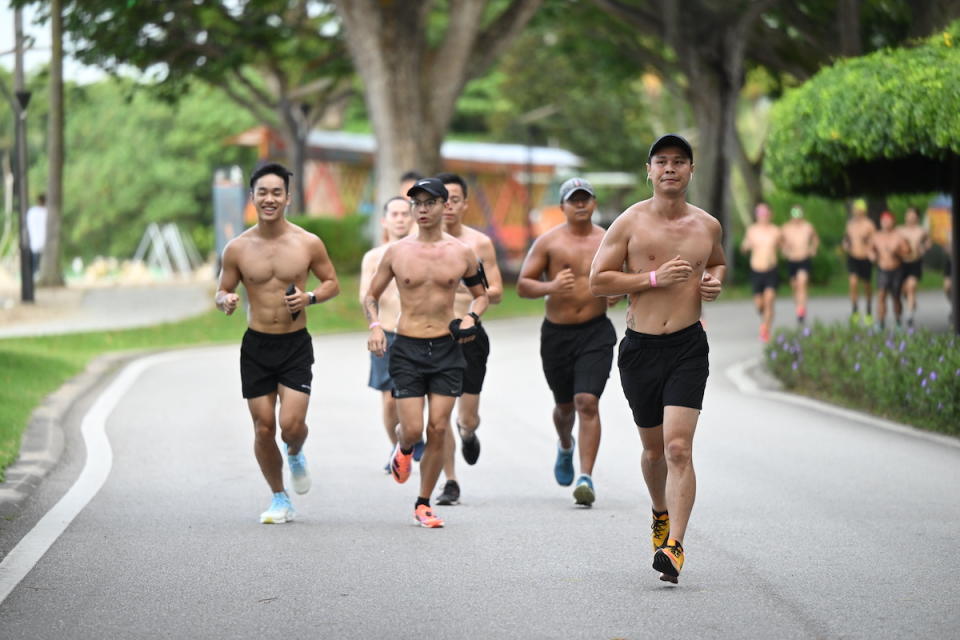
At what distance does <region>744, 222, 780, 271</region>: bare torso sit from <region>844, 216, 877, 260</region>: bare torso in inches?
131

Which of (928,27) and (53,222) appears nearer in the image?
(928,27)

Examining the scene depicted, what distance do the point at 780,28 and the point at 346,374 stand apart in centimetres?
2274

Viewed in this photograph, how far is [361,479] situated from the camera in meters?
10.8

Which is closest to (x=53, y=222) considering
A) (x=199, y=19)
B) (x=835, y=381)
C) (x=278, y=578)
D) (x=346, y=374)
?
(x=199, y=19)

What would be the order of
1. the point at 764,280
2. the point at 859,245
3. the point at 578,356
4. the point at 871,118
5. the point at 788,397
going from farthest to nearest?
the point at 859,245 < the point at 764,280 < the point at 788,397 < the point at 871,118 < the point at 578,356

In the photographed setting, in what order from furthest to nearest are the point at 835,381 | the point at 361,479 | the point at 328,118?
the point at 328,118, the point at 835,381, the point at 361,479

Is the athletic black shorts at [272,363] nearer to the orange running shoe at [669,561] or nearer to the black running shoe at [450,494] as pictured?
the black running shoe at [450,494]

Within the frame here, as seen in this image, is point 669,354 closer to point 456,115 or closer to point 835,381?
point 835,381

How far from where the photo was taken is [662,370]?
24.5 ft

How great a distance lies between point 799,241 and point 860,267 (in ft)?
10.2

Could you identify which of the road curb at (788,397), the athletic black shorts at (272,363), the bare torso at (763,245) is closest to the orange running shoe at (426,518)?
the athletic black shorts at (272,363)

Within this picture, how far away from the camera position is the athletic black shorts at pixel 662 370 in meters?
7.40

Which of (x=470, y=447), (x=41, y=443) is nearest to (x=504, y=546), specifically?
(x=470, y=447)

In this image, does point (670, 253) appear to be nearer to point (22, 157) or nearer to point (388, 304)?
point (388, 304)
